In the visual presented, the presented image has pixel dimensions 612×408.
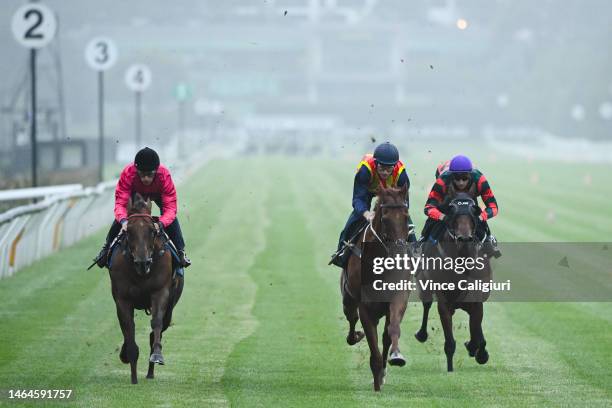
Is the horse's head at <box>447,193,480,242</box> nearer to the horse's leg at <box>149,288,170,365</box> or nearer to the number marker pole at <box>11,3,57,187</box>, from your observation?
the horse's leg at <box>149,288,170,365</box>

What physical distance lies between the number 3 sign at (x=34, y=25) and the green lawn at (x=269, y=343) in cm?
337

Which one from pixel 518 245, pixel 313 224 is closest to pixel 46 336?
pixel 518 245

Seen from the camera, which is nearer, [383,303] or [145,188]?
[383,303]

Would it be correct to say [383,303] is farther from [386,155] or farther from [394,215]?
[386,155]

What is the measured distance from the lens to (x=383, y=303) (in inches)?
500

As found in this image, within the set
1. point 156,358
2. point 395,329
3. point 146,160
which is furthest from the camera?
point 146,160

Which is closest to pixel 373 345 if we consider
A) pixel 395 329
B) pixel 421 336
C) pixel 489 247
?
pixel 395 329

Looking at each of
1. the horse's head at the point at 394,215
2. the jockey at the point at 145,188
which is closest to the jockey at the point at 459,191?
the horse's head at the point at 394,215

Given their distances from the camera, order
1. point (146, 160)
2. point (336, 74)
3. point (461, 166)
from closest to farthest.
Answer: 1. point (146, 160)
2. point (461, 166)
3. point (336, 74)

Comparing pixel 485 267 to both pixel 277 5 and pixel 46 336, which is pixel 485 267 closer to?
pixel 46 336

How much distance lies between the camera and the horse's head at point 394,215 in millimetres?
12000

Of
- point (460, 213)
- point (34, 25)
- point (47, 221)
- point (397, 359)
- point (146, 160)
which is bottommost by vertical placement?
point (47, 221)

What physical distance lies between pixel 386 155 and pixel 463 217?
861 mm

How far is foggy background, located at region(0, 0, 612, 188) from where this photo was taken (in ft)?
314
